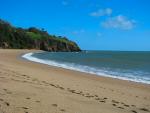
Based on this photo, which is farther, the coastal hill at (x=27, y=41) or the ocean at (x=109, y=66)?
the coastal hill at (x=27, y=41)

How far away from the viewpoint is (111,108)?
29.6 ft

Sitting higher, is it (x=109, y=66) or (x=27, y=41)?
(x=27, y=41)

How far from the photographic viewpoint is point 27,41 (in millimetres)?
142625

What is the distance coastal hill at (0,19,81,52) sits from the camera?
128350 mm

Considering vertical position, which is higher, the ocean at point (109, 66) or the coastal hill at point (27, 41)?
the coastal hill at point (27, 41)

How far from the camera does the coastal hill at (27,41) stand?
128350 millimetres

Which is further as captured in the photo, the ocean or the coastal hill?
the coastal hill

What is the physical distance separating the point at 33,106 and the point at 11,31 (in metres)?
129

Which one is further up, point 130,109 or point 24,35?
point 24,35

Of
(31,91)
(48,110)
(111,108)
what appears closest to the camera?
(48,110)

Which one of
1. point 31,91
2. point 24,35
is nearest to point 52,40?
point 24,35

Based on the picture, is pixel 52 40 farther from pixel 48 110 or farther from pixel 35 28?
pixel 48 110

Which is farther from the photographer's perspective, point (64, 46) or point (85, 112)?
point (64, 46)

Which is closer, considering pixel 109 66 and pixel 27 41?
pixel 109 66
